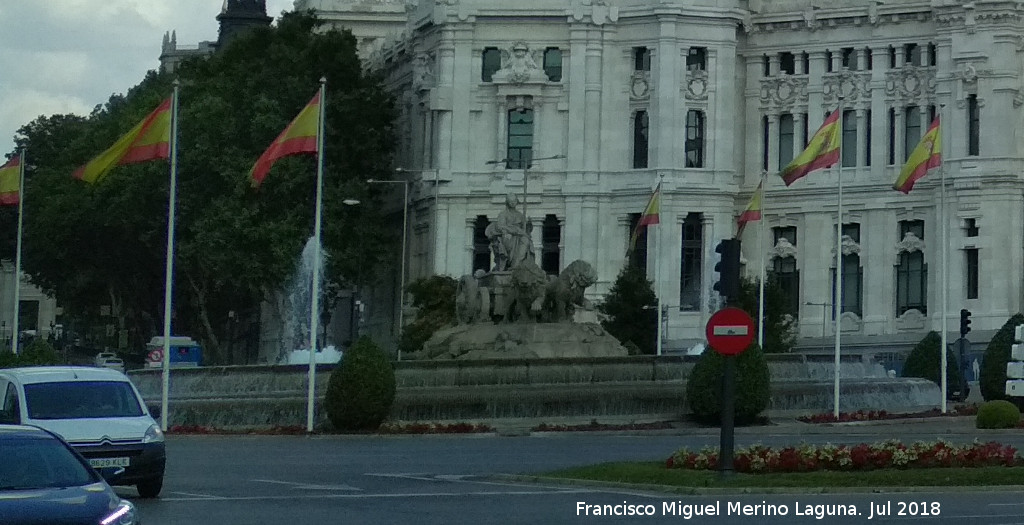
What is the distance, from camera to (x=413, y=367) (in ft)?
216

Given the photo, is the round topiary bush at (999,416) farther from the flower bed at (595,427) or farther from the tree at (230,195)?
the tree at (230,195)

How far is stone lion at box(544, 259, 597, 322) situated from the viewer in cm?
6919

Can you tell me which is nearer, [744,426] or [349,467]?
[349,467]

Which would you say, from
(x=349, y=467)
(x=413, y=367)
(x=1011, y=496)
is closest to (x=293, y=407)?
(x=413, y=367)

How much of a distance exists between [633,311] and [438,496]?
69.1 m

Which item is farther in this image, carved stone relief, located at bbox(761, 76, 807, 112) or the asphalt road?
carved stone relief, located at bbox(761, 76, 807, 112)

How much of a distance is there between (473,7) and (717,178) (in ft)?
43.4

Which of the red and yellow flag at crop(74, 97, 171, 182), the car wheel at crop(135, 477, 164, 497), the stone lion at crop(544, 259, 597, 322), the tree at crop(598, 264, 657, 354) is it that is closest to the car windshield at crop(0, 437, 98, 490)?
the car wheel at crop(135, 477, 164, 497)

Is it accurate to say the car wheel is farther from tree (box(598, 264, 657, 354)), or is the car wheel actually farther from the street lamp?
the street lamp

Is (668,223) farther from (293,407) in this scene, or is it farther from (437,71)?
(293,407)

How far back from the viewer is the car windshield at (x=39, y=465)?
79.3 feet

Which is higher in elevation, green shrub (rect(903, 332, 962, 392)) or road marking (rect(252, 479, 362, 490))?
green shrub (rect(903, 332, 962, 392))

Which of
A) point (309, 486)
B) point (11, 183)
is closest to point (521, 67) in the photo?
point (11, 183)

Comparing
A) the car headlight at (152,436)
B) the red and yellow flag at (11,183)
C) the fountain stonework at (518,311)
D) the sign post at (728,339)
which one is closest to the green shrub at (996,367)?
the fountain stonework at (518,311)
